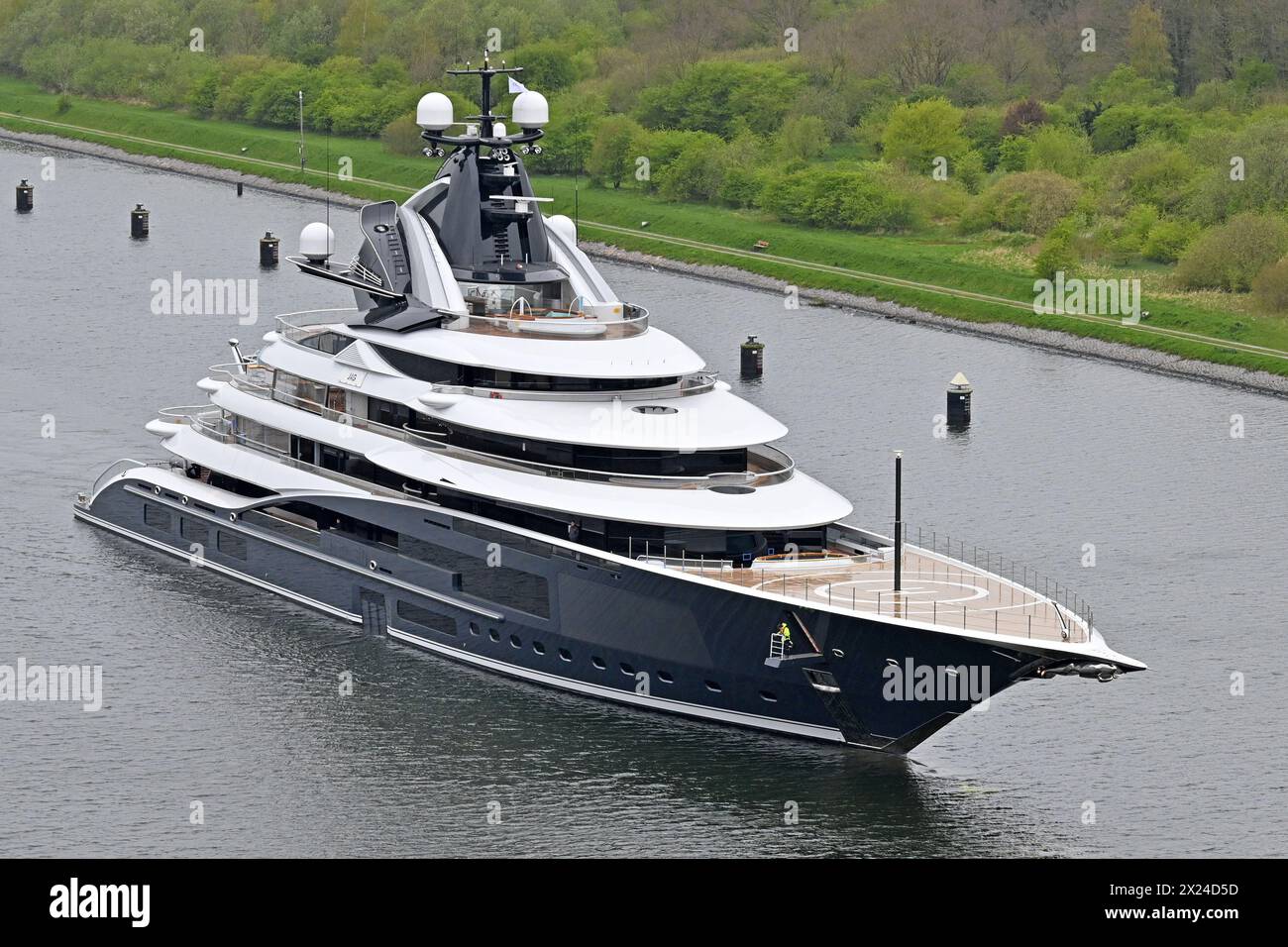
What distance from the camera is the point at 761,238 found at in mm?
110688

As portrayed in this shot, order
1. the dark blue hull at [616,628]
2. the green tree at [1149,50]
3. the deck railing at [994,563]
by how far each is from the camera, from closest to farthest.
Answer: the dark blue hull at [616,628], the deck railing at [994,563], the green tree at [1149,50]

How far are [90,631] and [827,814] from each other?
19.6 meters

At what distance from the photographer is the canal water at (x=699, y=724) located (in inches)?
1838

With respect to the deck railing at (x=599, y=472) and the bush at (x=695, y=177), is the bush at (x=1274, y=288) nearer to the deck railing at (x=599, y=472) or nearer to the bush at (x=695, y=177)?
the bush at (x=695, y=177)

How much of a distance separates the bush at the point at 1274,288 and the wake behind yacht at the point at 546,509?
37284 mm

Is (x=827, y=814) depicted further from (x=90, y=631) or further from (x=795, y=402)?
(x=795, y=402)

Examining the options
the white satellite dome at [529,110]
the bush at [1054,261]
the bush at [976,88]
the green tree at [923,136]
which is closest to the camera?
the white satellite dome at [529,110]

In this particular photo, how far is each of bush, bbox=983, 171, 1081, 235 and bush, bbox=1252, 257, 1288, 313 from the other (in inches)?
604

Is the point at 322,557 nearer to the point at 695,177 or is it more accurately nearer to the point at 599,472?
the point at 599,472

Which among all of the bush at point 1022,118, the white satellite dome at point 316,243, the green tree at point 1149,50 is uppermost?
the green tree at point 1149,50

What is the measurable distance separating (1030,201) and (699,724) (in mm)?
62789

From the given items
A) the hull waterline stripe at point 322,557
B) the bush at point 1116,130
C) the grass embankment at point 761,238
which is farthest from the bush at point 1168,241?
the hull waterline stripe at point 322,557

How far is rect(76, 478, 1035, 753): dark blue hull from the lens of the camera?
48750 mm

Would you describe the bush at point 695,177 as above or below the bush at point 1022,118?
below
